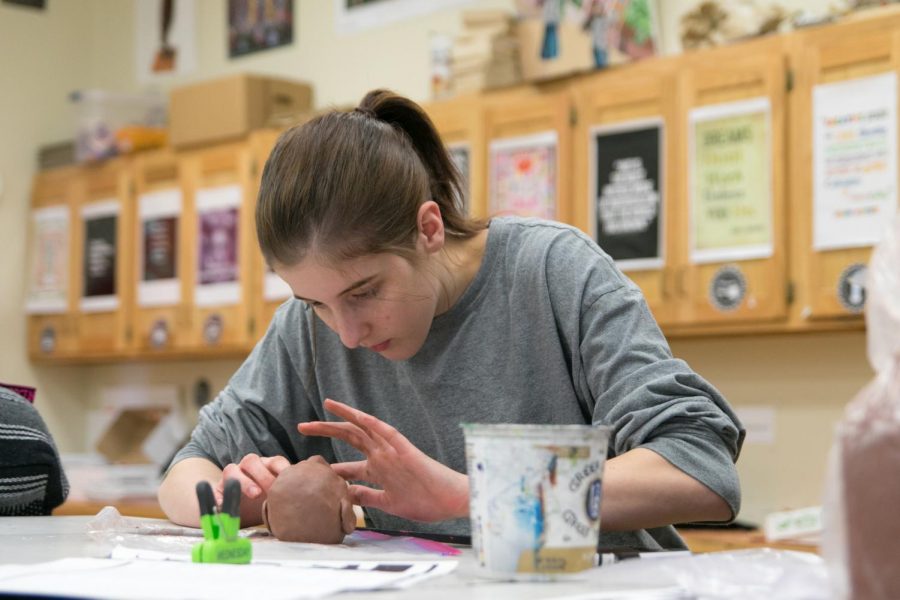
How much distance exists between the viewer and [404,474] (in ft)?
4.32

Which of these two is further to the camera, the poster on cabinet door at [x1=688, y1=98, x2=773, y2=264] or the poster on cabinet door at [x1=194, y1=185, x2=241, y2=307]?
the poster on cabinet door at [x1=194, y1=185, x2=241, y2=307]

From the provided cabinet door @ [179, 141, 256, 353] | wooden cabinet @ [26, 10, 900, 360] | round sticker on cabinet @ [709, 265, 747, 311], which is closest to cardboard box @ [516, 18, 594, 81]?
wooden cabinet @ [26, 10, 900, 360]

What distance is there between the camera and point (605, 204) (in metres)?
3.49

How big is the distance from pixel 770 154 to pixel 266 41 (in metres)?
2.45

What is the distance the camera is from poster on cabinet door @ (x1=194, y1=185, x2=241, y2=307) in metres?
4.48

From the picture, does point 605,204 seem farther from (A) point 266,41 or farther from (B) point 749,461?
(A) point 266,41

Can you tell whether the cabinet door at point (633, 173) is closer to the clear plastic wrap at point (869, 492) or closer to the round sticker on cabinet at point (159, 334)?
the round sticker on cabinet at point (159, 334)

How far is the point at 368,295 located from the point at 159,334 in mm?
3390

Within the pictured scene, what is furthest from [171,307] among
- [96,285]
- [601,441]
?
[601,441]

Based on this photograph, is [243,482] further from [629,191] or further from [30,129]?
[30,129]

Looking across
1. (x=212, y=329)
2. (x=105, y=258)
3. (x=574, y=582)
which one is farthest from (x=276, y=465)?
(x=105, y=258)

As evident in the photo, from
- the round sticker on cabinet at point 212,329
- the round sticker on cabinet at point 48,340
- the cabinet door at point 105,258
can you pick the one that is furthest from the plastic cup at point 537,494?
the round sticker on cabinet at point 48,340

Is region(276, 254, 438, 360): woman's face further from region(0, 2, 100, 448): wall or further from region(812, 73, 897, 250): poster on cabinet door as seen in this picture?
region(0, 2, 100, 448): wall

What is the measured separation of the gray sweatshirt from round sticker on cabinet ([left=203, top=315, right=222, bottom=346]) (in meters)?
2.70
